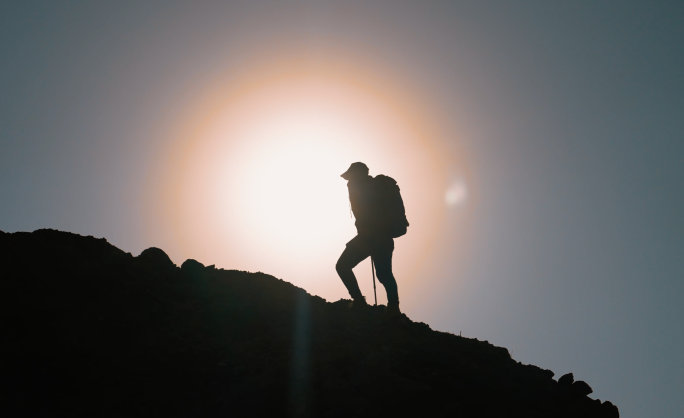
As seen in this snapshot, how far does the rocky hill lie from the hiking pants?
18.3 inches

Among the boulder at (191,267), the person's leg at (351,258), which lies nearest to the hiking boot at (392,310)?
the person's leg at (351,258)

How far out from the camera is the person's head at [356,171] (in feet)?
28.6

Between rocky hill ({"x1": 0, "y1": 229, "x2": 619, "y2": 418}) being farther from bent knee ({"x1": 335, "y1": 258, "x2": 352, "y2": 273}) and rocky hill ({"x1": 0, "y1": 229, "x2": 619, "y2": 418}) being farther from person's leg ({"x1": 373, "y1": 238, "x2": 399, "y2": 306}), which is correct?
bent knee ({"x1": 335, "y1": 258, "x2": 352, "y2": 273})

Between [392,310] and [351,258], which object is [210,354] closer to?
[392,310]

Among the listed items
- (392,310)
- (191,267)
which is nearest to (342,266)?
(392,310)

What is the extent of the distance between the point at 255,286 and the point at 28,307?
395 cm

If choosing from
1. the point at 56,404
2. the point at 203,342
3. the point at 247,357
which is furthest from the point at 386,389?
the point at 56,404

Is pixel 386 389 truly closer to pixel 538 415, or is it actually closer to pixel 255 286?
pixel 538 415

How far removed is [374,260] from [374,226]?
25.7 inches

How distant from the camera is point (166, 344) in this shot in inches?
243

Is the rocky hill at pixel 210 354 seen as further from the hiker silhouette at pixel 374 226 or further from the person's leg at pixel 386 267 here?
the hiker silhouette at pixel 374 226

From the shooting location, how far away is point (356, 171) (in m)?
8.72

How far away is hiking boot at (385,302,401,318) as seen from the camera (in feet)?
26.4

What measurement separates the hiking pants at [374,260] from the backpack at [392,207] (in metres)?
0.25
